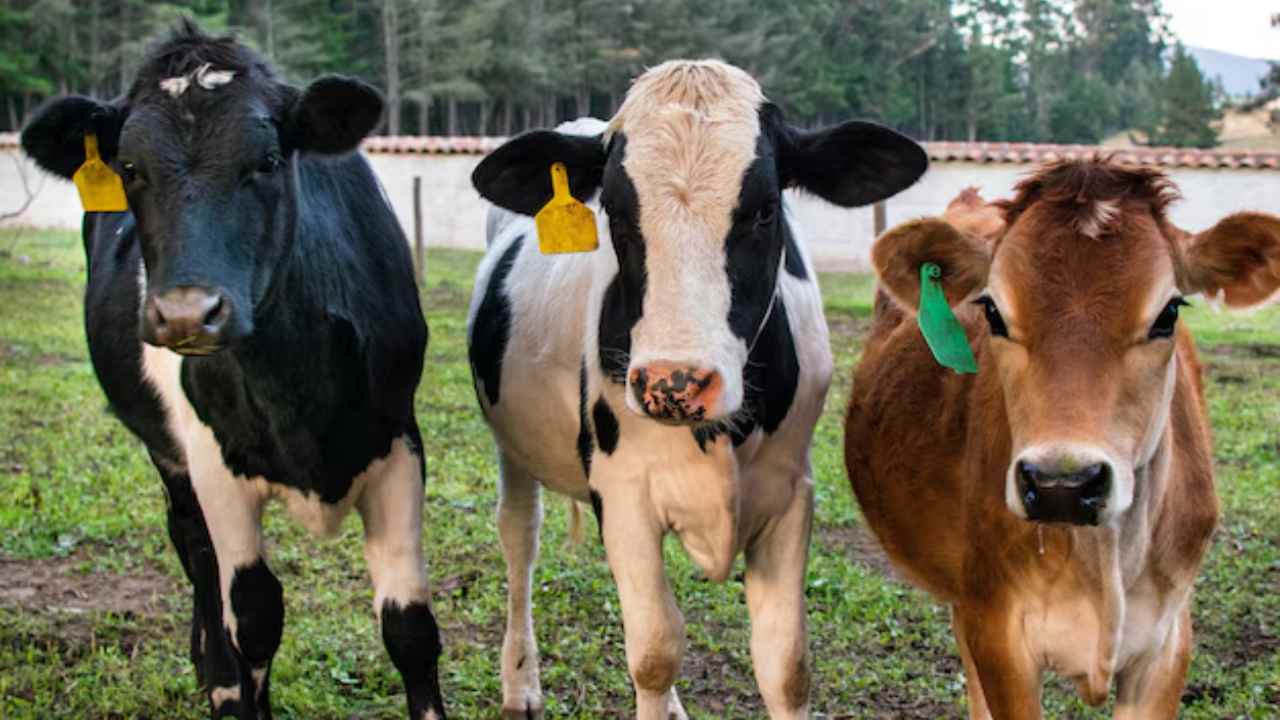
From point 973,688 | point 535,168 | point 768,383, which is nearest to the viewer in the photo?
point 768,383

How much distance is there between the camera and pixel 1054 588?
3.59m

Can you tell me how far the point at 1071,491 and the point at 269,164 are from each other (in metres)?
2.22

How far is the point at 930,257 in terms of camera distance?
3730 mm

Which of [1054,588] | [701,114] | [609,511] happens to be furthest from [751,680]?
[701,114]

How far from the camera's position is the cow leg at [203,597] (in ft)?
16.1

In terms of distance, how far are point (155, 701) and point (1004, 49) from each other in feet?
234

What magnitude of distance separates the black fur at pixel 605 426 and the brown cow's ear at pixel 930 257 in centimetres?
84

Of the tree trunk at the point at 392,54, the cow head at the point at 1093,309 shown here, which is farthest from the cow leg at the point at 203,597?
the tree trunk at the point at 392,54

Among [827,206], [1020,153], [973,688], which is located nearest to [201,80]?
[973,688]

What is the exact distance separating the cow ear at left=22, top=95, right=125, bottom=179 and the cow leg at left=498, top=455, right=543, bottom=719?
176cm

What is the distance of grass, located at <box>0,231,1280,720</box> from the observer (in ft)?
16.7

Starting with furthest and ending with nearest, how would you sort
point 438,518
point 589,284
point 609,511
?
point 438,518, point 589,284, point 609,511

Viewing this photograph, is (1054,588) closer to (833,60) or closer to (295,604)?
(295,604)

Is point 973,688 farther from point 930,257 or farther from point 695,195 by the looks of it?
point 695,195
